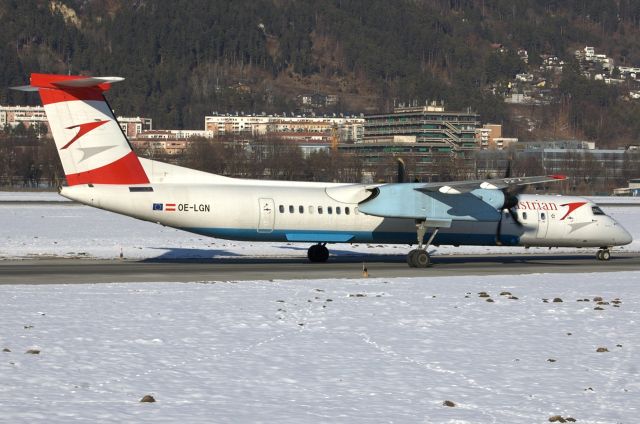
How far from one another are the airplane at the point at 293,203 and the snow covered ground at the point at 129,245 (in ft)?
17.4

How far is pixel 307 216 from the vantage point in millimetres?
34656

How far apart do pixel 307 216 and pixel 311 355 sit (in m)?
16.5

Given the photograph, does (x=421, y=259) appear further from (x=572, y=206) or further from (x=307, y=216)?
(x=572, y=206)

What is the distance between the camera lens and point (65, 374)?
16.3 meters

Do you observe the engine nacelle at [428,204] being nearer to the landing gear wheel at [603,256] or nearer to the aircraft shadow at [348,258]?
the aircraft shadow at [348,258]

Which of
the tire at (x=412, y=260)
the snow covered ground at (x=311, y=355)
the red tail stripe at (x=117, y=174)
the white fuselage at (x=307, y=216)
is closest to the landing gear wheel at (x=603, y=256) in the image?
the white fuselage at (x=307, y=216)

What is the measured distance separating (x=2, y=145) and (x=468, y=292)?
598ft

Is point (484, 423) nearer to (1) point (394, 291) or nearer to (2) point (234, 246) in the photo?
(1) point (394, 291)

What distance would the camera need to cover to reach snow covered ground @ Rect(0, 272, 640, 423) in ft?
48.5

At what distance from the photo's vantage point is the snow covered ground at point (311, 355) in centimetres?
1477

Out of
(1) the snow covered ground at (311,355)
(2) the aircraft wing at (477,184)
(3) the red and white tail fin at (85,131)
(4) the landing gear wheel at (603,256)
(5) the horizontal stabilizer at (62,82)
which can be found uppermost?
(5) the horizontal stabilizer at (62,82)

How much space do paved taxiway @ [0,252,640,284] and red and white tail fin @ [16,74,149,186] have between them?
2.98m

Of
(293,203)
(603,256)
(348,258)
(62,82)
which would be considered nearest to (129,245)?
(348,258)

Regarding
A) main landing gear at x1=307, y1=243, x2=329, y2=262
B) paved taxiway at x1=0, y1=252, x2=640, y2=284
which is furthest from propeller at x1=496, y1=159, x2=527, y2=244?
main landing gear at x1=307, y1=243, x2=329, y2=262
